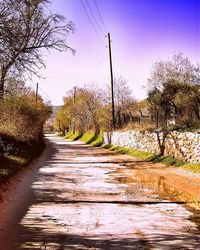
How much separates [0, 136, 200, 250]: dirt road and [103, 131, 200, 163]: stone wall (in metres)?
5.61

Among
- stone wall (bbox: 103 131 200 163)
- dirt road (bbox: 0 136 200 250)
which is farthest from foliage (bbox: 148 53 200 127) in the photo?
dirt road (bbox: 0 136 200 250)

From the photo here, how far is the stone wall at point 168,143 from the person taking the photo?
61.1 ft

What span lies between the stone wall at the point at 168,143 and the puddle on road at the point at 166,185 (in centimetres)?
228

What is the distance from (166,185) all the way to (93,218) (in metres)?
5.77

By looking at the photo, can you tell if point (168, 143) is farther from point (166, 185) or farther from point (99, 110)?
point (99, 110)

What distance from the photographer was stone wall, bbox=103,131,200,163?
18.6m

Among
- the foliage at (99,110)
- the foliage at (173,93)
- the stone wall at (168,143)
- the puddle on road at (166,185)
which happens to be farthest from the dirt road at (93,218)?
the foliage at (99,110)

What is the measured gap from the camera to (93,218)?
8789mm

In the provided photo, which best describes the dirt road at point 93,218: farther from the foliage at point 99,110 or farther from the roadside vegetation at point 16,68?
the foliage at point 99,110

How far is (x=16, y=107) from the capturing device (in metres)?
29.8

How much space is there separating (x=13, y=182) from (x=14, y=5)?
23.6 feet

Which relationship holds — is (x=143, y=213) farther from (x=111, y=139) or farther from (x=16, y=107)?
(x=111, y=139)

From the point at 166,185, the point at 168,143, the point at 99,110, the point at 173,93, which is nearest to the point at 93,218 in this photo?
the point at 166,185

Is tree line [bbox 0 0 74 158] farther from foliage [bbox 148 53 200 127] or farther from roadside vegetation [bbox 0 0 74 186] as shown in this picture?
foliage [bbox 148 53 200 127]
